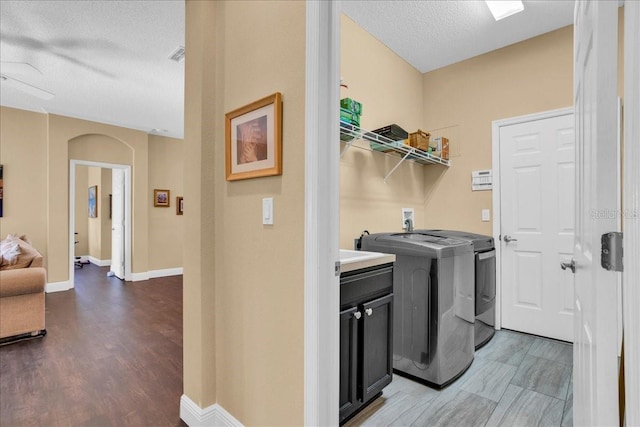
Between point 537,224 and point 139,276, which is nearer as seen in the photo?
point 537,224

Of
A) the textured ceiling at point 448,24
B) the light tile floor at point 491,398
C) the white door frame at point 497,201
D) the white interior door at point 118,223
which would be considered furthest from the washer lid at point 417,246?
the white interior door at point 118,223

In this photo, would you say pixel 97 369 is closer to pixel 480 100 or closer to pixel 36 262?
pixel 36 262

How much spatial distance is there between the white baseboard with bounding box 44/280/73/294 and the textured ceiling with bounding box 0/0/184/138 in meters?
2.57

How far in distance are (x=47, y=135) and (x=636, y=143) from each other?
6407mm

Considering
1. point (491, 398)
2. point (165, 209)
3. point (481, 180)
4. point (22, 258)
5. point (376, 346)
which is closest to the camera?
point (376, 346)

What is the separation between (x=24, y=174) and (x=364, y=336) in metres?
5.62

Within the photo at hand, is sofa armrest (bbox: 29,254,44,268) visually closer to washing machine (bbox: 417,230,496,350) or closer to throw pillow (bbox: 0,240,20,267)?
throw pillow (bbox: 0,240,20,267)

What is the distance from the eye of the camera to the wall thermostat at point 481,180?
3.30 m

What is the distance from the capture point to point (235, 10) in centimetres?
162

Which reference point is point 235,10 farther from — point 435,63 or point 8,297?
point 8,297

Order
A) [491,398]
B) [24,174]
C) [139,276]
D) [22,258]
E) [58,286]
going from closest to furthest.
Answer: [491,398], [22,258], [24,174], [58,286], [139,276]

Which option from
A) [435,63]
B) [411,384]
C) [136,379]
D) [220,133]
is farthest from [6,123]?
[411,384]

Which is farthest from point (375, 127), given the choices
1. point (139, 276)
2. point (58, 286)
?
point (58, 286)

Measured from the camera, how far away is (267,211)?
1437 mm
